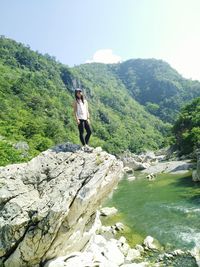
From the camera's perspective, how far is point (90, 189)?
16312mm

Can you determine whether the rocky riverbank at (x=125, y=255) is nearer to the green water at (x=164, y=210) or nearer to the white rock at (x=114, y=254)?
the white rock at (x=114, y=254)

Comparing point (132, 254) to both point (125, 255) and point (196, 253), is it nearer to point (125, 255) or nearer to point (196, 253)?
point (125, 255)

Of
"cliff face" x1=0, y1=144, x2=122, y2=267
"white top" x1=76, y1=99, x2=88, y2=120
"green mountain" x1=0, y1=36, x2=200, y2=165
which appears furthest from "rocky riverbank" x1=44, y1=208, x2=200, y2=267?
"green mountain" x1=0, y1=36, x2=200, y2=165

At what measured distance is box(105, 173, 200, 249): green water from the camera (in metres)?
25.9

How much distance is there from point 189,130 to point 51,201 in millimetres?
81514

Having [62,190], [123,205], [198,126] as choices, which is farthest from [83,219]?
[198,126]

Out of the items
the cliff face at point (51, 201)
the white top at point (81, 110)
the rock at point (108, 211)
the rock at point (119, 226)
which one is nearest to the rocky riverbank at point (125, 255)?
the cliff face at point (51, 201)

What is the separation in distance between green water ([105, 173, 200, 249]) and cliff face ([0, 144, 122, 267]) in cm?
976

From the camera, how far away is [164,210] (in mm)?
34094

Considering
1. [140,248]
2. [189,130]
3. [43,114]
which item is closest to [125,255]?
[140,248]

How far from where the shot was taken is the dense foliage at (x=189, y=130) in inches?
3196

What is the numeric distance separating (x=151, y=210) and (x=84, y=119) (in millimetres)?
19812

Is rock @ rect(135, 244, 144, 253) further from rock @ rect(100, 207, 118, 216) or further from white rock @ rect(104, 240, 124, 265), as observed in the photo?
rock @ rect(100, 207, 118, 216)

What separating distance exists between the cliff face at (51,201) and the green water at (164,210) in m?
9.76
